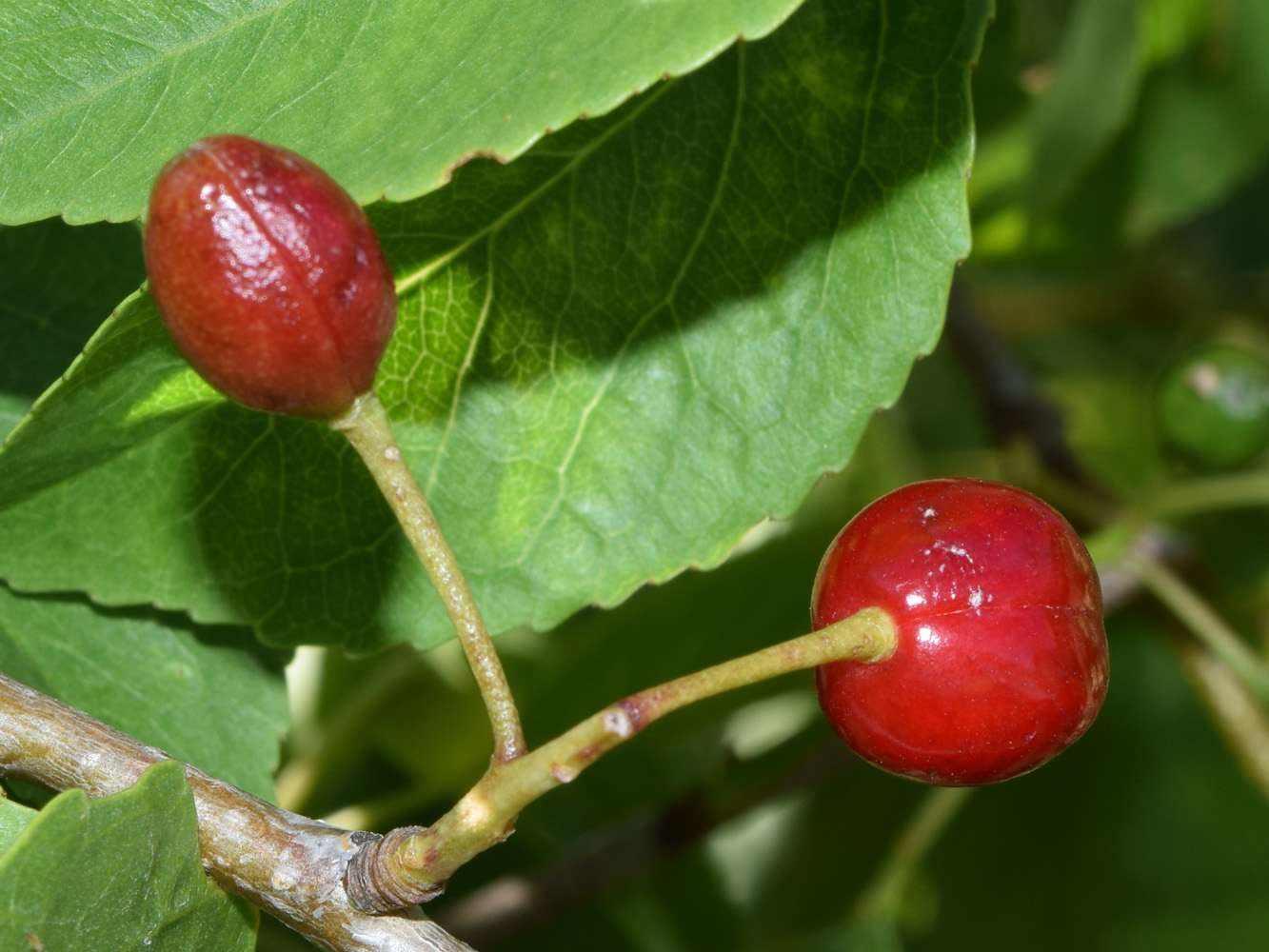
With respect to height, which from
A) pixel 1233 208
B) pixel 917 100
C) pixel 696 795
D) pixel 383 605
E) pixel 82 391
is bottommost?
pixel 1233 208

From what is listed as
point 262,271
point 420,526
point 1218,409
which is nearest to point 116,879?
point 420,526

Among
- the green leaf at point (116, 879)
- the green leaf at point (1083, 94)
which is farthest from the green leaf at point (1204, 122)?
the green leaf at point (116, 879)

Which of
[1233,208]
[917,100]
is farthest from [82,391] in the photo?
[1233,208]

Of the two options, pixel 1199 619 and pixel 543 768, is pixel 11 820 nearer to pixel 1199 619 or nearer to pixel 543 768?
pixel 543 768

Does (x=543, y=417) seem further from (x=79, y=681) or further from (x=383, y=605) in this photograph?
(x=79, y=681)

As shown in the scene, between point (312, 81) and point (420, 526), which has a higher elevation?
point (312, 81)

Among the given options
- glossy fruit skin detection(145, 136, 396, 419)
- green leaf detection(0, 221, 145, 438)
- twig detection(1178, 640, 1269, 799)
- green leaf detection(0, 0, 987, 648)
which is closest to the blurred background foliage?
twig detection(1178, 640, 1269, 799)

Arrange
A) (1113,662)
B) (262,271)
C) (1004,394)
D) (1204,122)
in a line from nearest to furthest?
(262,271) → (1004,394) → (1204,122) → (1113,662)
